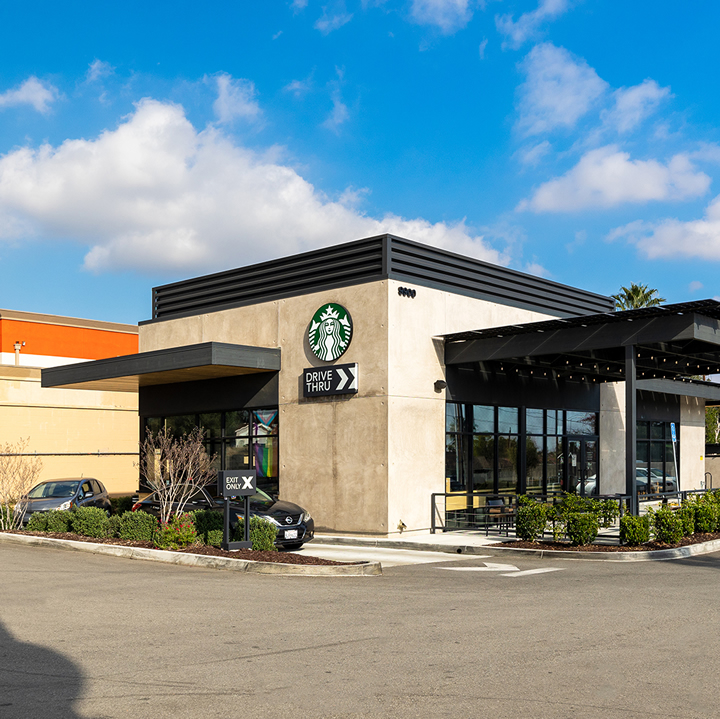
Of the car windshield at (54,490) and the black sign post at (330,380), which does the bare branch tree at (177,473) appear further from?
the black sign post at (330,380)

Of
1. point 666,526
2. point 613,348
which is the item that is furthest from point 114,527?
point 613,348

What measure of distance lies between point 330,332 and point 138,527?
6.67 m

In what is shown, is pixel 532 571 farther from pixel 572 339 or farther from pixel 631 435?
pixel 572 339

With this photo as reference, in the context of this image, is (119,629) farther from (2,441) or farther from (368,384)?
(2,441)

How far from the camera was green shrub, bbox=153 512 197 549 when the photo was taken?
14984mm

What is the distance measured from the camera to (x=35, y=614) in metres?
9.52

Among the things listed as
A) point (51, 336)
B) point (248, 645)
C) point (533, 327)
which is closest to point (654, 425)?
point (533, 327)

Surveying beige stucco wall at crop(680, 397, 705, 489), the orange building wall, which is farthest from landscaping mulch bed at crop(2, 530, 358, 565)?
the orange building wall

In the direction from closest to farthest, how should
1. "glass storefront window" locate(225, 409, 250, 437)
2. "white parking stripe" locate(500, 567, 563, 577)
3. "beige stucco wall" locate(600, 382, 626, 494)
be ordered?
"white parking stripe" locate(500, 567, 563, 577), "glass storefront window" locate(225, 409, 250, 437), "beige stucco wall" locate(600, 382, 626, 494)

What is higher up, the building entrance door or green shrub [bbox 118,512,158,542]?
the building entrance door

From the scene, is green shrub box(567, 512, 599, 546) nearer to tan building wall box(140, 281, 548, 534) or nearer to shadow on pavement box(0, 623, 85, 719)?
tan building wall box(140, 281, 548, 534)

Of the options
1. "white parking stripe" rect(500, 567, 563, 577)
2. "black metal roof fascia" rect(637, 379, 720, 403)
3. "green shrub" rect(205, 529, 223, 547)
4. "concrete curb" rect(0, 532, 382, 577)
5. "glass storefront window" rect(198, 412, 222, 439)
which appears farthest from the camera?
"black metal roof fascia" rect(637, 379, 720, 403)

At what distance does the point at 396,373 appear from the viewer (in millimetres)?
19266

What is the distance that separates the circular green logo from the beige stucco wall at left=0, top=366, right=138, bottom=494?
20811 millimetres
